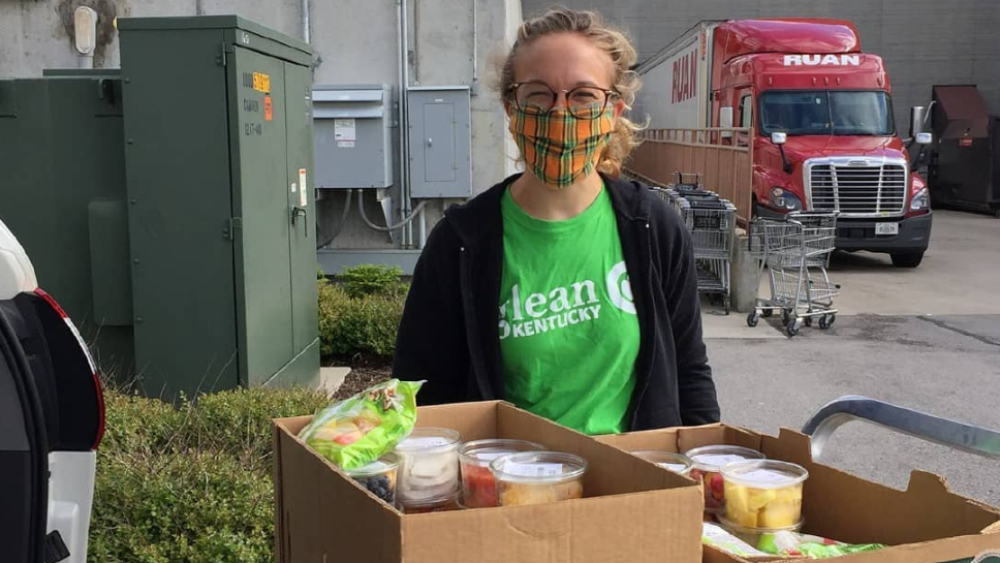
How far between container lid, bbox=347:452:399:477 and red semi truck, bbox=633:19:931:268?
13.5 metres

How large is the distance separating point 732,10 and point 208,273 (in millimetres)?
28007

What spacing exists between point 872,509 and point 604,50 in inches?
49.0

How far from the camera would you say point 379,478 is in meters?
1.58

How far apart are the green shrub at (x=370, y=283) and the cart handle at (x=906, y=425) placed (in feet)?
23.8

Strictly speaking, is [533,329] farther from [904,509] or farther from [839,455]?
[839,455]

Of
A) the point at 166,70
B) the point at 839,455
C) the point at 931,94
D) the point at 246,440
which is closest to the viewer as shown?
the point at 246,440

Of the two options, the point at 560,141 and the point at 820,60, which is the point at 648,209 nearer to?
the point at 560,141

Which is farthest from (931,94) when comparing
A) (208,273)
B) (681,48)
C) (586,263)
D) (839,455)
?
(586,263)

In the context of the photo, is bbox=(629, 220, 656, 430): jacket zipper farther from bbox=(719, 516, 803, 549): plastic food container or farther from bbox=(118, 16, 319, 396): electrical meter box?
bbox=(118, 16, 319, 396): electrical meter box

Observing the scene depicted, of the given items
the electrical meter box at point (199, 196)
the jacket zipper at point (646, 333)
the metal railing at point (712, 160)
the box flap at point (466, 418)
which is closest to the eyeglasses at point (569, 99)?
the jacket zipper at point (646, 333)

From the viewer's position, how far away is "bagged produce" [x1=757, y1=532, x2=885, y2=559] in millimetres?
1505

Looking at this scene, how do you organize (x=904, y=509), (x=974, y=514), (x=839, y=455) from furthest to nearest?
(x=839, y=455)
(x=904, y=509)
(x=974, y=514)

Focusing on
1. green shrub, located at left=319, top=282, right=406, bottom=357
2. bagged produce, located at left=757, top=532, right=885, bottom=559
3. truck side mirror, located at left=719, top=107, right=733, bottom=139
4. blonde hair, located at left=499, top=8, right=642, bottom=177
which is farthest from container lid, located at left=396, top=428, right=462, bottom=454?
truck side mirror, located at left=719, top=107, right=733, bottom=139

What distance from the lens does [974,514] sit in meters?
1.47
